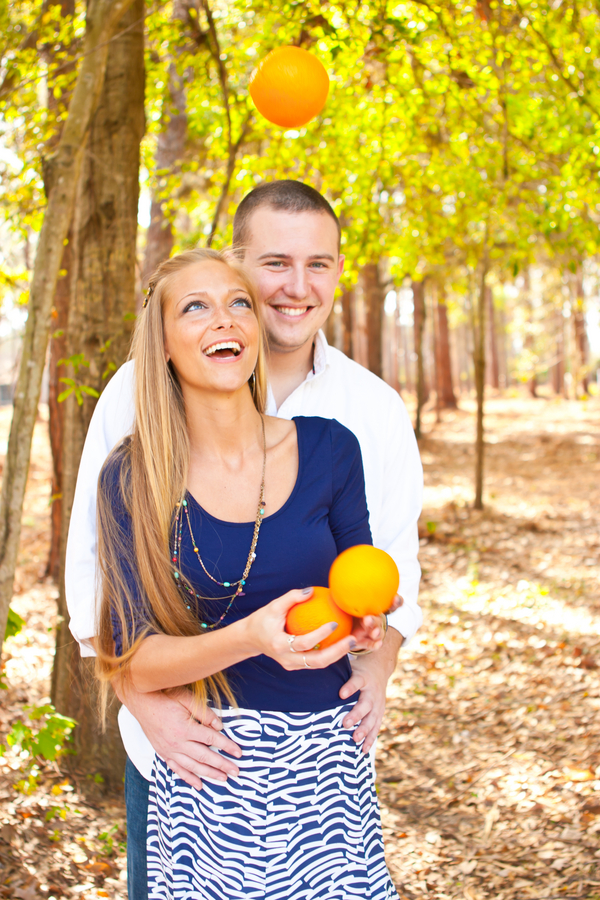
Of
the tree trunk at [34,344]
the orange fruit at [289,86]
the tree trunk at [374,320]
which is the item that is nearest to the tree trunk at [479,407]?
the tree trunk at [374,320]

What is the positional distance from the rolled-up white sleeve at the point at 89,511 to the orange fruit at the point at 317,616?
27.1 inches

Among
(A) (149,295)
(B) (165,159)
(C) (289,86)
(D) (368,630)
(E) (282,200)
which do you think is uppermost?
(B) (165,159)

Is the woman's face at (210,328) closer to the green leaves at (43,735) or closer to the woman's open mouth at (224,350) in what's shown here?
the woman's open mouth at (224,350)

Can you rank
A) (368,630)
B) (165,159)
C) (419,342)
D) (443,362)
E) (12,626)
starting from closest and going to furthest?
(368,630) → (12,626) → (165,159) → (419,342) → (443,362)

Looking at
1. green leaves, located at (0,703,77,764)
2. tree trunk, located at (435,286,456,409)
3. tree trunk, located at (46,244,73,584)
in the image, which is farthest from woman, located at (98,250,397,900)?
tree trunk, located at (435,286,456,409)

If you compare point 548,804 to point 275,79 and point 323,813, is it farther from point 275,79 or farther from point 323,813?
point 275,79

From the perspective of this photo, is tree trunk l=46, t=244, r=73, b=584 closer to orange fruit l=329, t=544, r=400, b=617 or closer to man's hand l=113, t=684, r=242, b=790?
man's hand l=113, t=684, r=242, b=790

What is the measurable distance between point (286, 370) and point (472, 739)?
123 inches

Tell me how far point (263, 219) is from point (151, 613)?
1439 mm

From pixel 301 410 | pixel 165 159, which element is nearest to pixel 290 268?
pixel 301 410

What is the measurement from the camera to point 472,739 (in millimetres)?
4492

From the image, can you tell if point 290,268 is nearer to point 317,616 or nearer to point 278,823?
point 317,616

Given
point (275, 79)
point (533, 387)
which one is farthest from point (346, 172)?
point (533, 387)

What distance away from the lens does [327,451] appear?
6.37 ft
